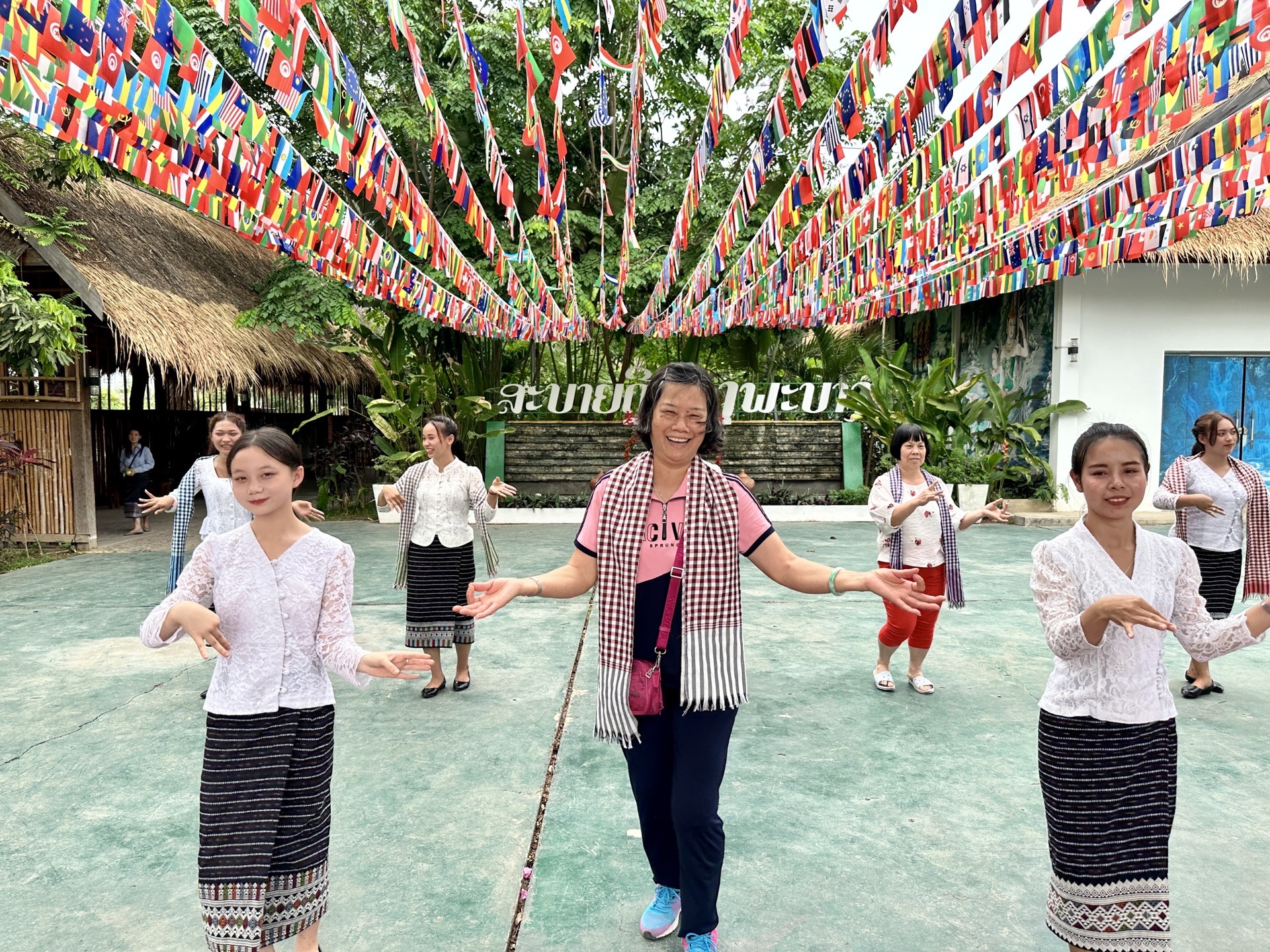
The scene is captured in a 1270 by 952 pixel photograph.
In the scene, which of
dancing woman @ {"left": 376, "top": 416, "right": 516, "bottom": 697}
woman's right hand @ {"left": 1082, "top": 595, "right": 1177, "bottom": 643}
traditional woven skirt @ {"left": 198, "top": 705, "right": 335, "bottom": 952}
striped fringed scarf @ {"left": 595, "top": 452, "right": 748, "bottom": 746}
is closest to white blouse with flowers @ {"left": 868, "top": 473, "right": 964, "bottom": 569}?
dancing woman @ {"left": 376, "top": 416, "right": 516, "bottom": 697}

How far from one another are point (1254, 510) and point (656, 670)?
143 inches

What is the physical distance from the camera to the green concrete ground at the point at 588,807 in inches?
94.2

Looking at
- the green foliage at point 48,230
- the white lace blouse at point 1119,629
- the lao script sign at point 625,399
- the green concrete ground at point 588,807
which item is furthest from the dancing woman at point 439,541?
the lao script sign at point 625,399

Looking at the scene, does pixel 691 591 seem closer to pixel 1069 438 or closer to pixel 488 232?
pixel 488 232

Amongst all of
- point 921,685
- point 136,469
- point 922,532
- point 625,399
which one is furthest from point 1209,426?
point 136,469

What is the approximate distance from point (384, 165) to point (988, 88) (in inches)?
115

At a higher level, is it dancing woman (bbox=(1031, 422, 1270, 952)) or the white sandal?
dancing woman (bbox=(1031, 422, 1270, 952))

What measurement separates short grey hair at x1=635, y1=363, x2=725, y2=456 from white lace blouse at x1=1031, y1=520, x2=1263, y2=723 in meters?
0.82

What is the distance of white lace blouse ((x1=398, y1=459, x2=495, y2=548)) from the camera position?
14.4 feet

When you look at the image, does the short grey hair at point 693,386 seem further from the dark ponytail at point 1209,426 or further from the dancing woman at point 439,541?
the dark ponytail at point 1209,426

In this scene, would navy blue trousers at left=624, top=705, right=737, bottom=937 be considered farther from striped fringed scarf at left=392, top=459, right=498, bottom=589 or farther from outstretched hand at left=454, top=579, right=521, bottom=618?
striped fringed scarf at left=392, top=459, right=498, bottom=589

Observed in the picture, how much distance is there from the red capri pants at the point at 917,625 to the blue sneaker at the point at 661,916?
2.29 metres

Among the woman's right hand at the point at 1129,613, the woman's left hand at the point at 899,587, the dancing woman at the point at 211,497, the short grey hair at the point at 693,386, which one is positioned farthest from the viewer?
the dancing woman at the point at 211,497

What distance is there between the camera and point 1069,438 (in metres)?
11.3
